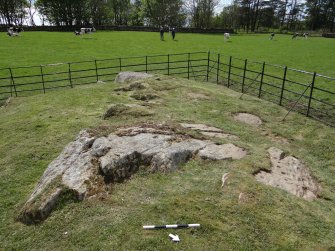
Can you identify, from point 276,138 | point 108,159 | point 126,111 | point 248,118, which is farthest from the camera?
point 248,118

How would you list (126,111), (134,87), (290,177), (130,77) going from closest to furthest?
(290,177) < (126,111) < (134,87) < (130,77)

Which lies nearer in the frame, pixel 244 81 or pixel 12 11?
pixel 244 81

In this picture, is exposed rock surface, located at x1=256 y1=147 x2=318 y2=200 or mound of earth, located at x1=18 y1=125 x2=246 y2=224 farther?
exposed rock surface, located at x1=256 y1=147 x2=318 y2=200

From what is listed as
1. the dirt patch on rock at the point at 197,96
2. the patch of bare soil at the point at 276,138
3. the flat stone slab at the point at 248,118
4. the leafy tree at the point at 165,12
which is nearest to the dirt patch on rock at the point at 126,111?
the flat stone slab at the point at 248,118

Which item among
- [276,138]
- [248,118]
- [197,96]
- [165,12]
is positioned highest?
[165,12]

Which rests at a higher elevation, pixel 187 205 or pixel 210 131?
pixel 210 131

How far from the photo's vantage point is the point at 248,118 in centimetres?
1192

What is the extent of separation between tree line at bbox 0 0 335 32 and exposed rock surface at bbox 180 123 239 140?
6742 centimetres

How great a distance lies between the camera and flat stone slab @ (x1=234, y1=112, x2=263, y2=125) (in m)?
11.5

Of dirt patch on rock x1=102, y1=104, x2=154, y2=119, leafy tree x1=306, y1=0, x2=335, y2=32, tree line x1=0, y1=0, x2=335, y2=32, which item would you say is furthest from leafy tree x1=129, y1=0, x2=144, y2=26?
dirt patch on rock x1=102, y1=104, x2=154, y2=119

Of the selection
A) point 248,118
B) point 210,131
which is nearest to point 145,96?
point 248,118

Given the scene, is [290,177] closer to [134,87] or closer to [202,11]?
[134,87]

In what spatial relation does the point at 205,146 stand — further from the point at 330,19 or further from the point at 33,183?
the point at 330,19

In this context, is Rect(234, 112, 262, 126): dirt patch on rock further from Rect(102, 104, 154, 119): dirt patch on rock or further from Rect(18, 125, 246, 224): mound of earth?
Answer: Rect(18, 125, 246, 224): mound of earth
